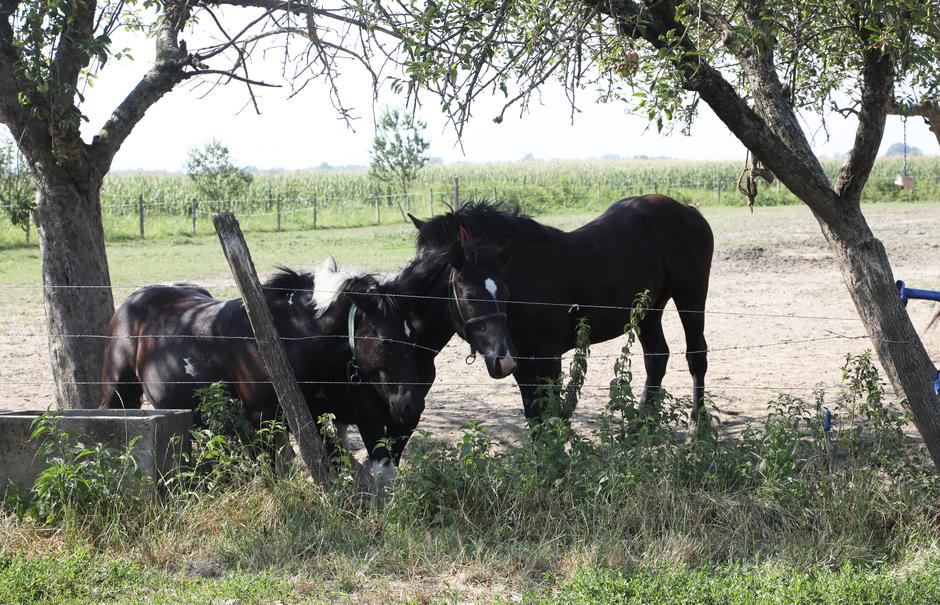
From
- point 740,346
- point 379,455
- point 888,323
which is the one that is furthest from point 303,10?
point 740,346

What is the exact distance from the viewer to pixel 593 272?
6797mm

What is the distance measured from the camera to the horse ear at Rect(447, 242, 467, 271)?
5457mm

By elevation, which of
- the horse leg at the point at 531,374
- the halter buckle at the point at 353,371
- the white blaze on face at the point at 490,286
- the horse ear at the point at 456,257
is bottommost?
the horse leg at the point at 531,374

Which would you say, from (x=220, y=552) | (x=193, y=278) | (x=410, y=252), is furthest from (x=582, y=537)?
(x=410, y=252)

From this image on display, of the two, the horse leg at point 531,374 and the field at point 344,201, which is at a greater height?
the field at point 344,201

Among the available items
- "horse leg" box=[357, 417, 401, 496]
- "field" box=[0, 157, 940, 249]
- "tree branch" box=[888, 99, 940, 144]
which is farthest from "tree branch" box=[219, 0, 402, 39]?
"field" box=[0, 157, 940, 249]

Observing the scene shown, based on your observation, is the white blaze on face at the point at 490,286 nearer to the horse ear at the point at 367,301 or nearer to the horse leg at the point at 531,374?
the horse ear at the point at 367,301

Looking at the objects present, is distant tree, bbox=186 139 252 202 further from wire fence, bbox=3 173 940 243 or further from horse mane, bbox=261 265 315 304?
horse mane, bbox=261 265 315 304

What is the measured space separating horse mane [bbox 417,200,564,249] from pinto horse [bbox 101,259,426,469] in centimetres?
66

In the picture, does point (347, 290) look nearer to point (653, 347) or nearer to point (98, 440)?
point (98, 440)

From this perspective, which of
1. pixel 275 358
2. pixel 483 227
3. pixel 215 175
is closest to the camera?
pixel 275 358

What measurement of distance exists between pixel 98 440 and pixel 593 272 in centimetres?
378

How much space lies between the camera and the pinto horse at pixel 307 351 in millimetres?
5246

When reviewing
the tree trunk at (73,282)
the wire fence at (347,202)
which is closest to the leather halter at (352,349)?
the tree trunk at (73,282)
